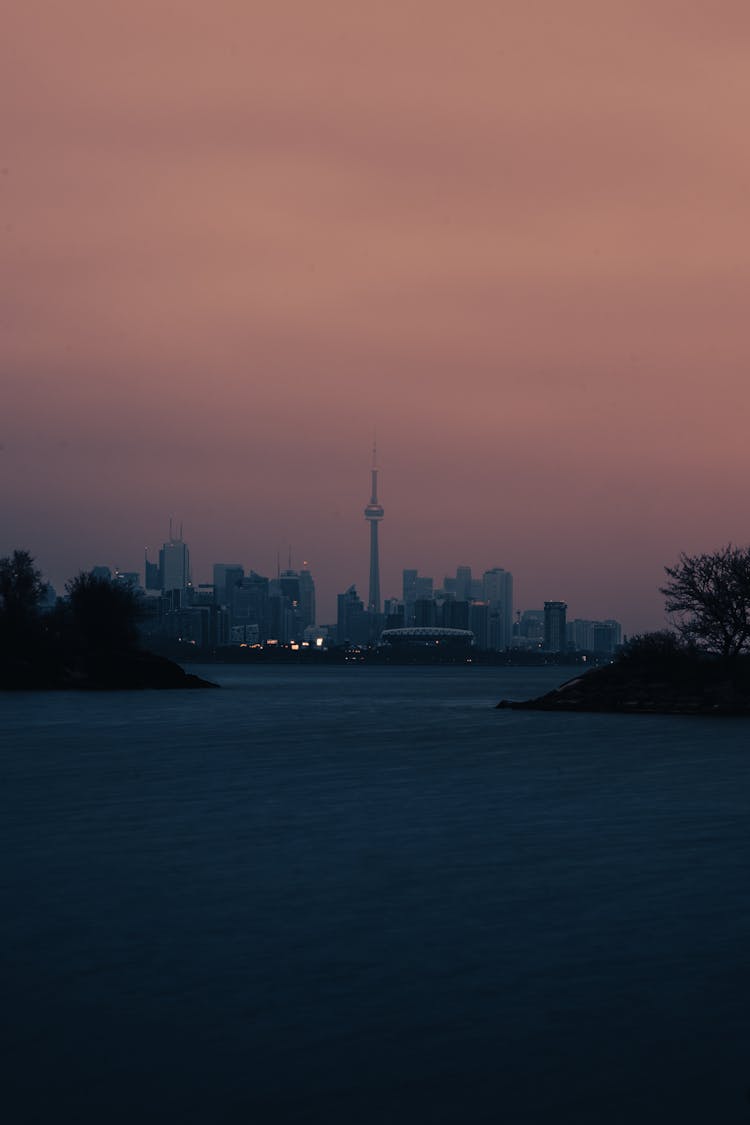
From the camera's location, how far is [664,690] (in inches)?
3738

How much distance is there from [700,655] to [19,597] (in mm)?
81139

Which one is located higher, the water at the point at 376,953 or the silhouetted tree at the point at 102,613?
the silhouetted tree at the point at 102,613

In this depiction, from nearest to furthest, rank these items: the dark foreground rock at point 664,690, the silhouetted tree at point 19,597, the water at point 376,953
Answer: the water at point 376,953 < the dark foreground rock at point 664,690 < the silhouetted tree at point 19,597

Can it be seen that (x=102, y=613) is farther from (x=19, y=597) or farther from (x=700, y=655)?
(x=700, y=655)

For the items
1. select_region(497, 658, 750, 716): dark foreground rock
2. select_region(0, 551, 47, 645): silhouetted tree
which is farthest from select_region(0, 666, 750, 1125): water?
select_region(0, 551, 47, 645): silhouetted tree

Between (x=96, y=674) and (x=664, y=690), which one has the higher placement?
(x=664, y=690)

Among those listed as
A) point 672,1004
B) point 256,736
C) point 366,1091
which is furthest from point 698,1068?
point 256,736

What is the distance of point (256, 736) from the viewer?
264ft

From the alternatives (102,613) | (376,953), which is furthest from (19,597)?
(376,953)

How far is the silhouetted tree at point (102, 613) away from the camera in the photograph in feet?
493

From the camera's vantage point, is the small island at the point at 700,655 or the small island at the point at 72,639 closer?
the small island at the point at 700,655

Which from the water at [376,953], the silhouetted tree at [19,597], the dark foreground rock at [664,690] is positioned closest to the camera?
the water at [376,953]

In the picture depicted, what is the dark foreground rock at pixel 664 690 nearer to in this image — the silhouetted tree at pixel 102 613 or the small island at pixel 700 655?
the small island at pixel 700 655

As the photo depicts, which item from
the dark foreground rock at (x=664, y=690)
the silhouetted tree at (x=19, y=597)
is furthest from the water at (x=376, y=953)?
the silhouetted tree at (x=19, y=597)
